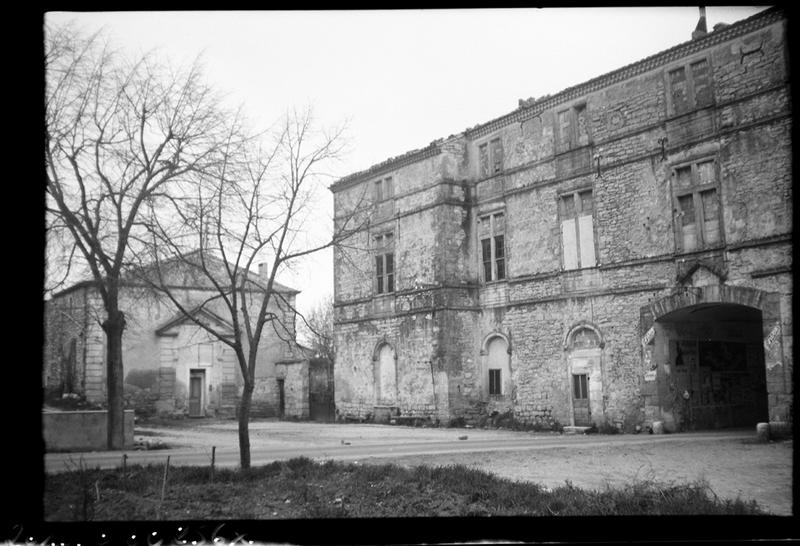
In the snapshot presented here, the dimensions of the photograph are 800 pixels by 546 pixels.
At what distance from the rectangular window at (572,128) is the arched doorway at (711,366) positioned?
5852mm

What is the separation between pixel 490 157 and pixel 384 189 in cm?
473

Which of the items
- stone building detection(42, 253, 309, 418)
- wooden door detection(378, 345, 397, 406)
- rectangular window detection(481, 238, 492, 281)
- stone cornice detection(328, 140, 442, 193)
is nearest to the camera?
rectangular window detection(481, 238, 492, 281)

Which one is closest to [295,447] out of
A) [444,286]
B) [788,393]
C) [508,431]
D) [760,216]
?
[508,431]

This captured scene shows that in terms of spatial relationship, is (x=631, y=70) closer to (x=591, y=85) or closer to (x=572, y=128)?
(x=591, y=85)

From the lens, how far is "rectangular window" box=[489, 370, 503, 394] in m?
23.2

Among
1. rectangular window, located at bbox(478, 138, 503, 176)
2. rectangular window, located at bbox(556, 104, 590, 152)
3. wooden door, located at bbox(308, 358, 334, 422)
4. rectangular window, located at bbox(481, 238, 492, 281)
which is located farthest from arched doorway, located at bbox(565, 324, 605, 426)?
wooden door, located at bbox(308, 358, 334, 422)

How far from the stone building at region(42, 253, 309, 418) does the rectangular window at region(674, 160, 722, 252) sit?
16312 millimetres

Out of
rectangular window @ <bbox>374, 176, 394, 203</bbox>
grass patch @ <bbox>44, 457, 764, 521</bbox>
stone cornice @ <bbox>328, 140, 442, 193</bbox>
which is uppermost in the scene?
stone cornice @ <bbox>328, 140, 442, 193</bbox>

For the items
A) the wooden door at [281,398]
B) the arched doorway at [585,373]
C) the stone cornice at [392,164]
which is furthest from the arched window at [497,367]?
the wooden door at [281,398]

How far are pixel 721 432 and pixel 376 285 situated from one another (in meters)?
→ 13.3

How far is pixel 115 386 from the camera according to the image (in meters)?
15.3

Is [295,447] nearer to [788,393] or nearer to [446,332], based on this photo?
[446,332]

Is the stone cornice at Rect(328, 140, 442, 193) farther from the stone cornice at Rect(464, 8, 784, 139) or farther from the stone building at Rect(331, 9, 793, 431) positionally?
the stone cornice at Rect(464, 8, 784, 139)

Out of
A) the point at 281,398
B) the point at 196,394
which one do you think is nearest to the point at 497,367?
the point at 281,398
